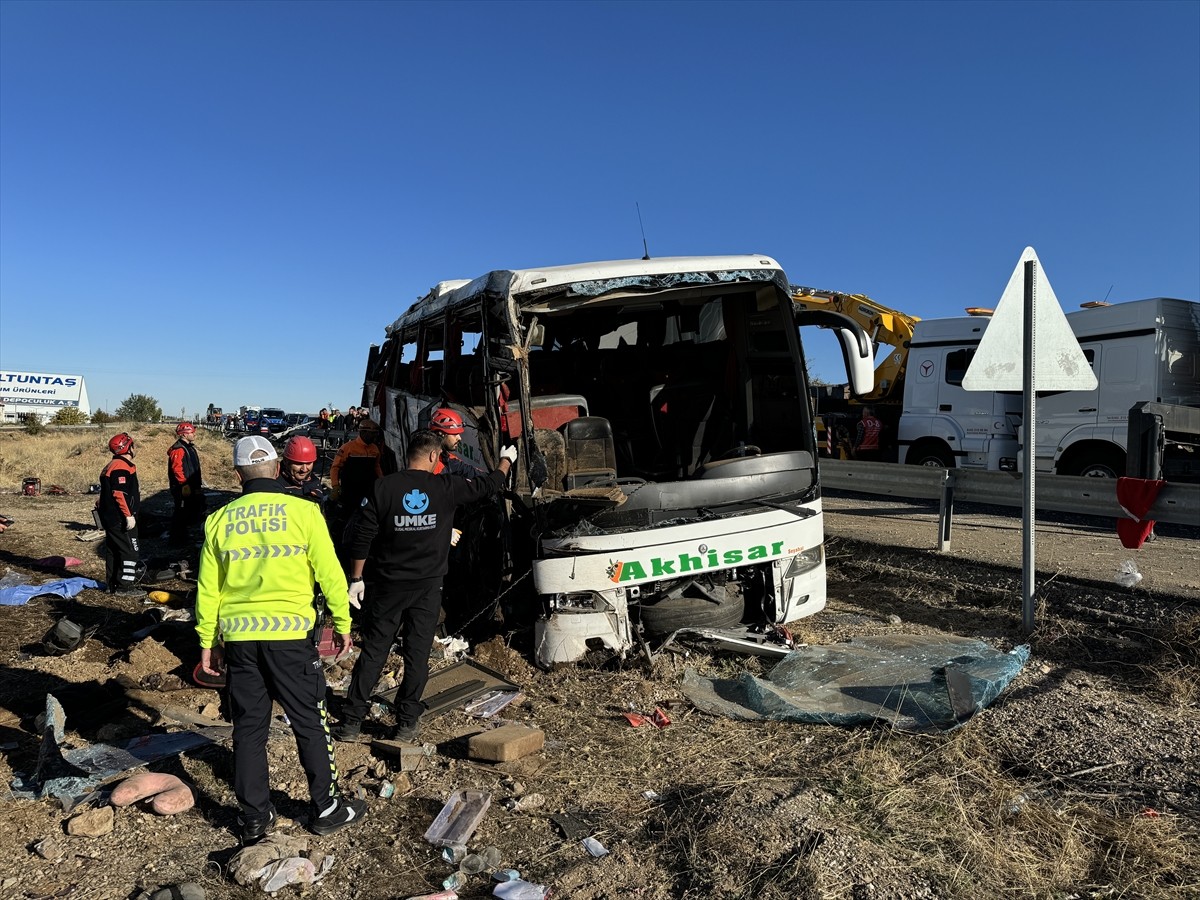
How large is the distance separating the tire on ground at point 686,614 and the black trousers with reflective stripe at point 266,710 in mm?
2398

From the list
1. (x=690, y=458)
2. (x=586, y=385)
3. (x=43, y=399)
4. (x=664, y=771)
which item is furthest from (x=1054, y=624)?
(x=43, y=399)

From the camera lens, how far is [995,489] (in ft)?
25.6

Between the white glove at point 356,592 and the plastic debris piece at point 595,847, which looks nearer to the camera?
the plastic debris piece at point 595,847

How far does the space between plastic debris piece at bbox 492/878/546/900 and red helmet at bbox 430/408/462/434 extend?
289cm

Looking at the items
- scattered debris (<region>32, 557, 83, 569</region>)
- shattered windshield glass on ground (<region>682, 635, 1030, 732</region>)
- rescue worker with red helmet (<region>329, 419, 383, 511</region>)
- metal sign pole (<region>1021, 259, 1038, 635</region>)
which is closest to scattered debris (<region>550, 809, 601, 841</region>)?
shattered windshield glass on ground (<region>682, 635, 1030, 732</region>)

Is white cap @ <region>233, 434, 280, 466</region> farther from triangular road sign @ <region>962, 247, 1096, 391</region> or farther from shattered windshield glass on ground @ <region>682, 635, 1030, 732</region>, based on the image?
triangular road sign @ <region>962, 247, 1096, 391</region>

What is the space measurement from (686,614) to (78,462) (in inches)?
918

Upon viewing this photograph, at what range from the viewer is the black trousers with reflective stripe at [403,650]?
13.9 ft

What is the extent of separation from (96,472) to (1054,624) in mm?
22281

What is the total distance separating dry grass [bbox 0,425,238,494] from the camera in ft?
63.6

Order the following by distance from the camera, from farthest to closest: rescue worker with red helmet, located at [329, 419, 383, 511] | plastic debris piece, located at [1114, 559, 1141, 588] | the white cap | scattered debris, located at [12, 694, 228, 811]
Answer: rescue worker with red helmet, located at [329, 419, 383, 511] → plastic debris piece, located at [1114, 559, 1141, 588] → scattered debris, located at [12, 694, 228, 811] → the white cap

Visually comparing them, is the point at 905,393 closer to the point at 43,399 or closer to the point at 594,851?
the point at 594,851

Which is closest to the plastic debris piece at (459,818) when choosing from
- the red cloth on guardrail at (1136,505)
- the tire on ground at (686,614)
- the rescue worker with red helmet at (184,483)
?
the tire on ground at (686,614)

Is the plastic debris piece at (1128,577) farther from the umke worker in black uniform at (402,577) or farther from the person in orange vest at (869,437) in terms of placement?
the person in orange vest at (869,437)
